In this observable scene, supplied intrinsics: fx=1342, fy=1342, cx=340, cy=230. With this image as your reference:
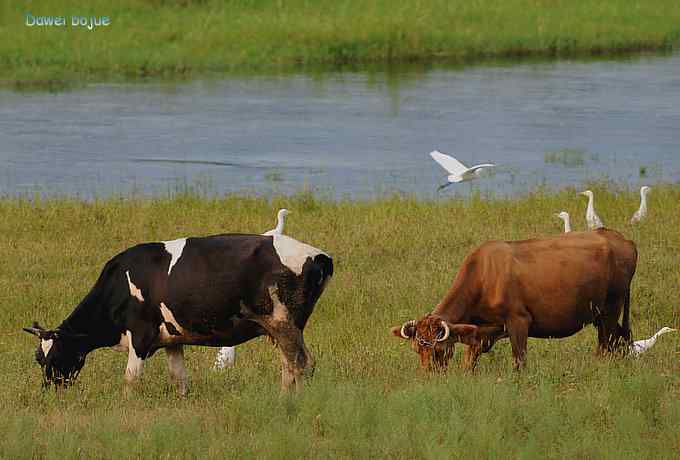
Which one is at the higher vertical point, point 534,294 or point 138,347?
point 534,294

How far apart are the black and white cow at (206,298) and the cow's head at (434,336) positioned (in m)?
0.68

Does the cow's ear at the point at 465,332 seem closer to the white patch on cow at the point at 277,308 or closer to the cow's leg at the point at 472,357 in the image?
the cow's leg at the point at 472,357

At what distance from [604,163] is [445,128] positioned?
5.06 m

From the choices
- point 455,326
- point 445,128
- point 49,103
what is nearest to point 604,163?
point 445,128

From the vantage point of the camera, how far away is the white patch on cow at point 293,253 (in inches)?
353

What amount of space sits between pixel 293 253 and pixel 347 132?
2024cm

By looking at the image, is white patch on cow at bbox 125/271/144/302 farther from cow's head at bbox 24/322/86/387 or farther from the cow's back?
the cow's back

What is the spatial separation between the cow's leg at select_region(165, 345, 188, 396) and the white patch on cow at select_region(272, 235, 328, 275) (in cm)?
104

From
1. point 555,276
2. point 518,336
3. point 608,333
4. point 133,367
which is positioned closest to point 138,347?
point 133,367

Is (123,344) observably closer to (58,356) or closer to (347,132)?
(58,356)

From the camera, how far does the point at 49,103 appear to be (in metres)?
32.4

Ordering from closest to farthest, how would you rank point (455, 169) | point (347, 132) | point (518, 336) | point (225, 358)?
point (518, 336) < point (225, 358) < point (455, 169) < point (347, 132)

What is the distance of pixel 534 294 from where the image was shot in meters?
9.70

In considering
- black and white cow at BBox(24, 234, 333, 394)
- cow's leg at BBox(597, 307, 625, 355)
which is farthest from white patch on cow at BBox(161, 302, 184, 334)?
cow's leg at BBox(597, 307, 625, 355)
